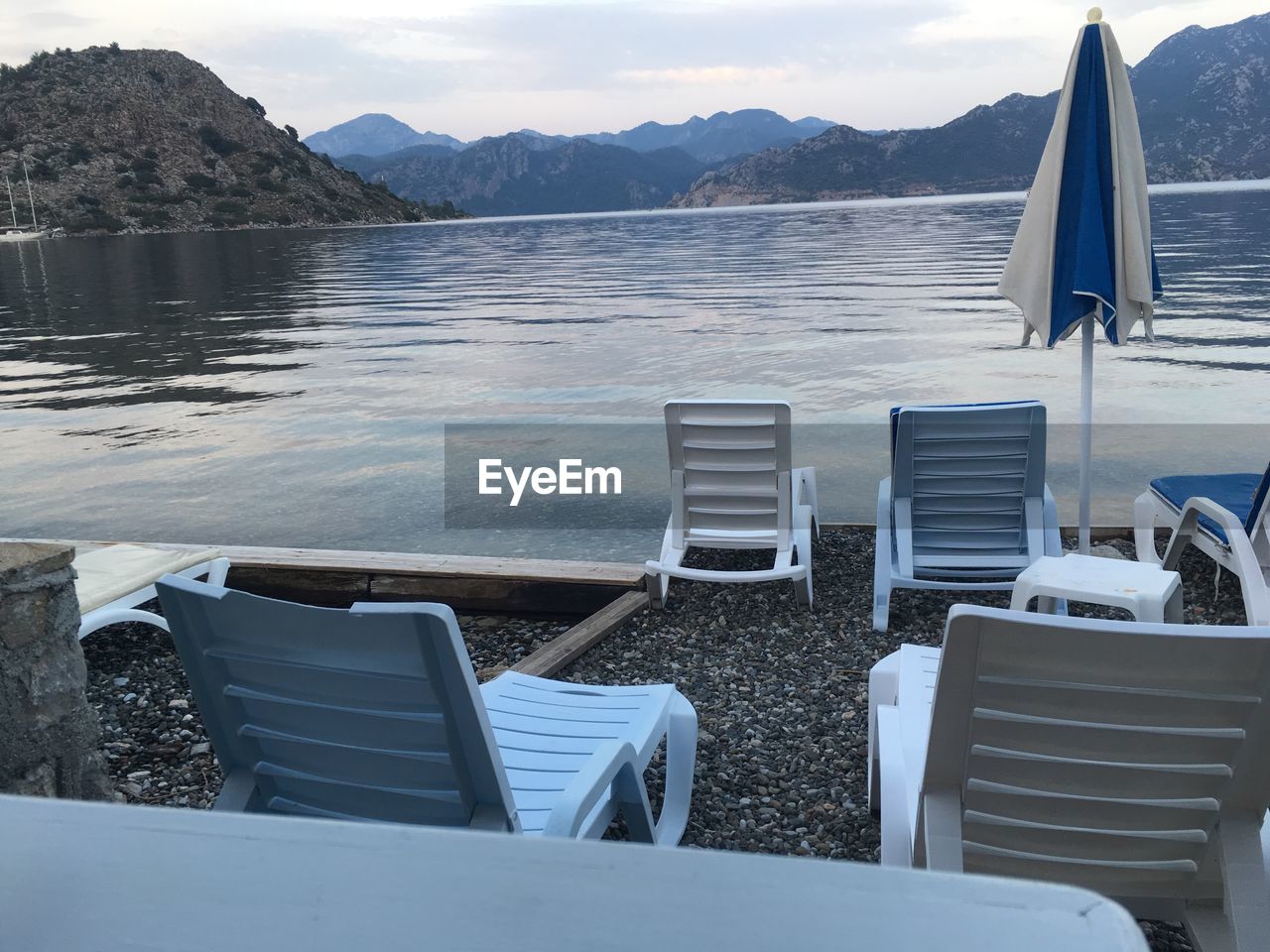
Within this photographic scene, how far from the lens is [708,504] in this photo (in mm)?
5441

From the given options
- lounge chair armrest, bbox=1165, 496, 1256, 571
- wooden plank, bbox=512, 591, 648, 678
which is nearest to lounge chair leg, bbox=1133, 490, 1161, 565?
lounge chair armrest, bbox=1165, 496, 1256, 571

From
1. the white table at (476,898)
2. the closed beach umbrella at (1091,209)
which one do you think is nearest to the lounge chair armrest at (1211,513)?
the closed beach umbrella at (1091,209)

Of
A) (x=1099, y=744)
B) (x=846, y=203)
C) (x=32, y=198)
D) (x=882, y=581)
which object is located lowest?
(x=882, y=581)

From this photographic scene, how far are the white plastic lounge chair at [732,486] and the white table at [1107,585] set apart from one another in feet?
3.74

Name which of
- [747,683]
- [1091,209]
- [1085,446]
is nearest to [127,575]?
[747,683]

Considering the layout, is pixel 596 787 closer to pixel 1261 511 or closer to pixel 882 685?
pixel 882 685

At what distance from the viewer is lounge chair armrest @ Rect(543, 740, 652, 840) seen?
2.14 meters

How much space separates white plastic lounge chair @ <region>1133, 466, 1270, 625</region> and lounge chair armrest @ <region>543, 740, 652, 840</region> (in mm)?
2909

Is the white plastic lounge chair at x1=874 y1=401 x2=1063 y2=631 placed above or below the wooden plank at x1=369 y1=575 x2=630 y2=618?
above

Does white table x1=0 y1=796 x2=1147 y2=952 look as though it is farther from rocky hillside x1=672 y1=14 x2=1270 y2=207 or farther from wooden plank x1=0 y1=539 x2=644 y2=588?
rocky hillside x1=672 y1=14 x2=1270 y2=207

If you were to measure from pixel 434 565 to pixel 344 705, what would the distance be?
3.03 m

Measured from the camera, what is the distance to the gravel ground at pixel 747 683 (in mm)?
3230

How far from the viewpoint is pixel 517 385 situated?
1307 centimetres

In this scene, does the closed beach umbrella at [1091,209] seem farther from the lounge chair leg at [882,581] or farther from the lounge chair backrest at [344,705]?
the lounge chair backrest at [344,705]
